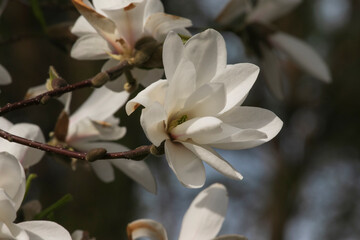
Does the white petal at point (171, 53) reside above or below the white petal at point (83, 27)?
above

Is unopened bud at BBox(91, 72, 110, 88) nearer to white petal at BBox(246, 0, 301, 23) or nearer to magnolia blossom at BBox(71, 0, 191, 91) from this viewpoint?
magnolia blossom at BBox(71, 0, 191, 91)

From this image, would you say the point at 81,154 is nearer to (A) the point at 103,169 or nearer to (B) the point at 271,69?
(A) the point at 103,169

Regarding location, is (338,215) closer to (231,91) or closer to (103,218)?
(103,218)

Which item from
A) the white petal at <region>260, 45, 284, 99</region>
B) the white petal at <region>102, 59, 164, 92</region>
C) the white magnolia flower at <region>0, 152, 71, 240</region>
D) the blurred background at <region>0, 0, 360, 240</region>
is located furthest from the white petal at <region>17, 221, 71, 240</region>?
the blurred background at <region>0, 0, 360, 240</region>

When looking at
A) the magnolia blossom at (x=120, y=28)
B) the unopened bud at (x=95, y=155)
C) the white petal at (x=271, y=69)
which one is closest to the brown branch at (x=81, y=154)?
the unopened bud at (x=95, y=155)

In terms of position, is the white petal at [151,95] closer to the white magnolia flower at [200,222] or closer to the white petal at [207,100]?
the white petal at [207,100]

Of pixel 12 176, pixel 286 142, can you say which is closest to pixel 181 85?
pixel 12 176

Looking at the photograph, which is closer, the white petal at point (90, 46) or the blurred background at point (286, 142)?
the white petal at point (90, 46)

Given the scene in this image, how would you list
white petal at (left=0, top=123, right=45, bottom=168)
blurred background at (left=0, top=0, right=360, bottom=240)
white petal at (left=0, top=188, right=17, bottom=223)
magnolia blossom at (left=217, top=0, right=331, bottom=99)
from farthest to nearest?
blurred background at (left=0, top=0, right=360, bottom=240), magnolia blossom at (left=217, top=0, right=331, bottom=99), white petal at (left=0, top=123, right=45, bottom=168), white petal at (left=0, top=188, right=17, bottom=223)
